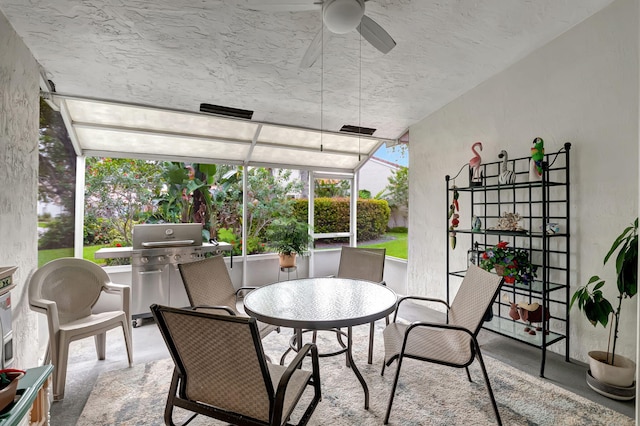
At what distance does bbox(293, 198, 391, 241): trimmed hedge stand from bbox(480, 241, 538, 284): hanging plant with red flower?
9.78ft

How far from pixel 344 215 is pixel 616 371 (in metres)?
4.04

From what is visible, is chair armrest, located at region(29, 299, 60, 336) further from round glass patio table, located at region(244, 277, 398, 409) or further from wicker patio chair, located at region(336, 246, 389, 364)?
wicker patio chair, located at region(336, 246, 389, 364)

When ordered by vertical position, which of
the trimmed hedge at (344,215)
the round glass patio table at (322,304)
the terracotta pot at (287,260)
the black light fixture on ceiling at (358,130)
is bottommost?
the terracotta pot at (287,260)

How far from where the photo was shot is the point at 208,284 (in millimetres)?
2629

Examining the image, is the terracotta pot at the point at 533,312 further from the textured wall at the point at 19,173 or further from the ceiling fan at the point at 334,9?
the textured wall at the point at 19,173

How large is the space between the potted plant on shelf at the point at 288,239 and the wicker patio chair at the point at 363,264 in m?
1.52

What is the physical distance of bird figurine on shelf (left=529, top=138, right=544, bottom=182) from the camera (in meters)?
2.68

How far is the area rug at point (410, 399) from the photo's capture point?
1955 mm

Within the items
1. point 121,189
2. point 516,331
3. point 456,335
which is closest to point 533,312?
point 516,331

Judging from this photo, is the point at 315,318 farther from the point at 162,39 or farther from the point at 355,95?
the point at 355,95

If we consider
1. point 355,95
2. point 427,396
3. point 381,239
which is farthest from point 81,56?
point 381,239

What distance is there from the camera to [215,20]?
2324 mm

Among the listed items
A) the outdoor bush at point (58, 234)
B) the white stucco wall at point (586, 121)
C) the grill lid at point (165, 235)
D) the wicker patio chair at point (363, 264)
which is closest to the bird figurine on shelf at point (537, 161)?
the white stucco wall at point (586, 121)

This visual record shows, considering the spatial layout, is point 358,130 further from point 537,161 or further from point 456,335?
point 456,335
